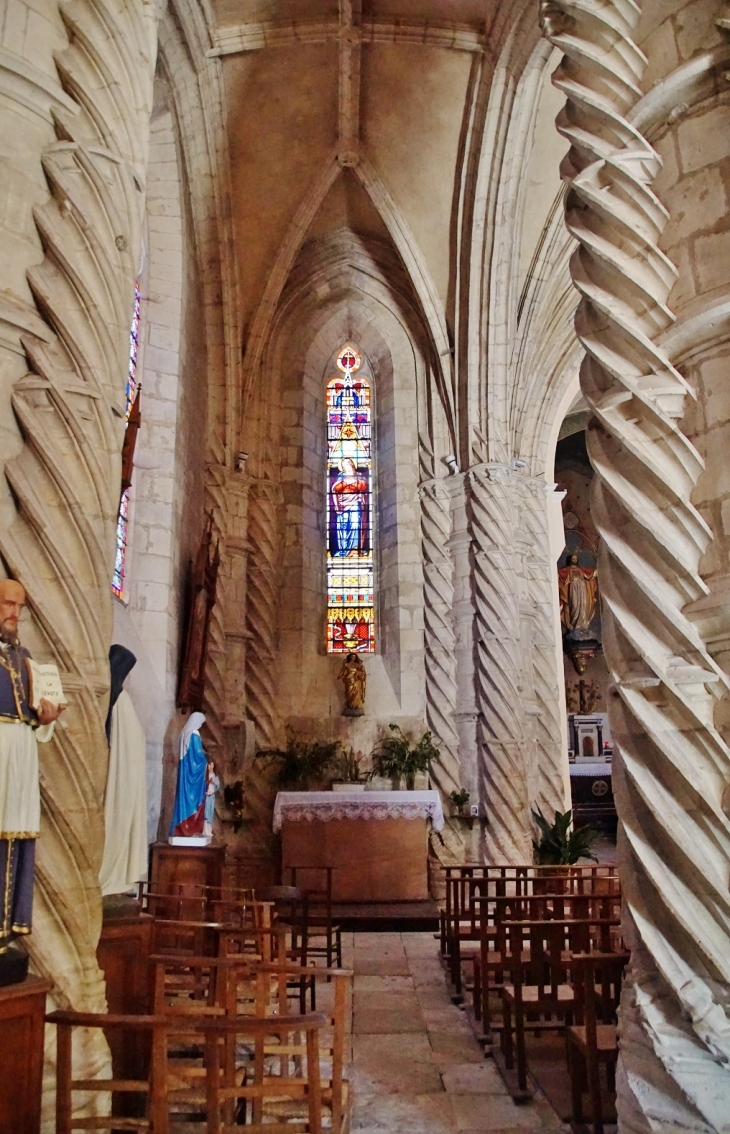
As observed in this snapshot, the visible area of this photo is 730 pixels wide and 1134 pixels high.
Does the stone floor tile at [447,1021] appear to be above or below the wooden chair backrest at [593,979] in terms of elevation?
below

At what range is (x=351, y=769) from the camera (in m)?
11.3

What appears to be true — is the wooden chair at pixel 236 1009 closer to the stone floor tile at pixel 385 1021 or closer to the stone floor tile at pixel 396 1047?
the stone floor tile at pixel 396 1047

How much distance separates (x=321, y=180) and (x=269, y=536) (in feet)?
16.7

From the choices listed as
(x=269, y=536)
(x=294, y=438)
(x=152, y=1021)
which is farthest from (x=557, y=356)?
(x=152, y=1021)

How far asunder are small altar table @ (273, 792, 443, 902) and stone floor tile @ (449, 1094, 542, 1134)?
5.29 m

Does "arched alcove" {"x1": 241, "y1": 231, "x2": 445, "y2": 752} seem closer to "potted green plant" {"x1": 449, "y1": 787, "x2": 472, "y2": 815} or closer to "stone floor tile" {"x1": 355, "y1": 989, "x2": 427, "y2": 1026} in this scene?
"potted green plant" {"x1": 449, "y1": 787, "x2": 472, "y2": 815}

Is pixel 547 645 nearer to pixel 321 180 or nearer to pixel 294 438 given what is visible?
pixel 294 438

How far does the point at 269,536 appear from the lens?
12234 mm

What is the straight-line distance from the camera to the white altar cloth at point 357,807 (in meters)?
9.42

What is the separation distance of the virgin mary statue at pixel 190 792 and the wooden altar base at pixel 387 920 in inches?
73.7

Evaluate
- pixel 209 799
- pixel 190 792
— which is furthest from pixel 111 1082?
pixel 209 799

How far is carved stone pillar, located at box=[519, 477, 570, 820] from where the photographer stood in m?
11.8

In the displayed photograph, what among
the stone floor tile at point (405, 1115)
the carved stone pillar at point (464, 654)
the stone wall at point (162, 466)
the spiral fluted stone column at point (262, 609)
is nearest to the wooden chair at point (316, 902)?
the stone wall at point (162, 466)

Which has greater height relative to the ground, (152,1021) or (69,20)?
(69,20)
